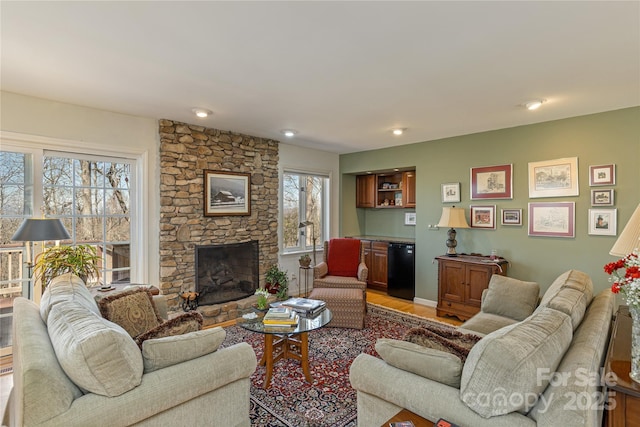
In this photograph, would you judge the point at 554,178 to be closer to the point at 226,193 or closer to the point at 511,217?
the point at 511,217

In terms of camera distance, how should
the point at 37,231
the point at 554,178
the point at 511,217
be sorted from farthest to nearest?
the point at 511,217, the point at 554,178, the point at 37,231

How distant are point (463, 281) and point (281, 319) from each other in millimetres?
2666

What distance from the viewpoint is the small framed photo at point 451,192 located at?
182 inches

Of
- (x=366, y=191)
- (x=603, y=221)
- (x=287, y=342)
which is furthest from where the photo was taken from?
(x=366, y=191)

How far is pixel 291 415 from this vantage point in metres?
2.20

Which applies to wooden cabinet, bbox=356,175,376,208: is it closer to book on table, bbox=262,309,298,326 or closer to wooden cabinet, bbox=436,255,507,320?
wooden cabinet, bbox=436,255,507,320

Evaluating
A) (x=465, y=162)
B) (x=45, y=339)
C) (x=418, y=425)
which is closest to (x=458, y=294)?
(x=465, y=162)

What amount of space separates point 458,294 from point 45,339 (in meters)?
4.16

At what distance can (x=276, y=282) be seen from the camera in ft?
15.5

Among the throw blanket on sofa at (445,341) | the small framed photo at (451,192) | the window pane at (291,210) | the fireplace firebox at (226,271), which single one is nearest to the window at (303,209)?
the window pane at (291,210)

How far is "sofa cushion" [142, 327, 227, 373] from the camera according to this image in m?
1.58

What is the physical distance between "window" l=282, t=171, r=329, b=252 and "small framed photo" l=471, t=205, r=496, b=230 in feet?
8.33

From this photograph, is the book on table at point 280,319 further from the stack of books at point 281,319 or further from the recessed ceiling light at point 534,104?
the recessed ceiling light at point 534,104

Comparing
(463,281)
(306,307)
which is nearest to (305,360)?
(306,307)
